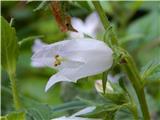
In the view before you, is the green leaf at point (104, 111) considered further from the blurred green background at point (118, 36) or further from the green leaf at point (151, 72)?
the blurred green background at point (118, 36)

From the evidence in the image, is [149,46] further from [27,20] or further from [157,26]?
[27,20]

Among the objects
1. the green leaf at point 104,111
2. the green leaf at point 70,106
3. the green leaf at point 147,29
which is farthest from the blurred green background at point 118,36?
the green leaf at point 104,111

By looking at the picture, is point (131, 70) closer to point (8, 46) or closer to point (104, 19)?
point (104, 19)

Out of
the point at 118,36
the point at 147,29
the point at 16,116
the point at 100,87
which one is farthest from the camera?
the point at 147,29

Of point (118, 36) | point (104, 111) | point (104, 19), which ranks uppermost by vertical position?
point (118, 36)

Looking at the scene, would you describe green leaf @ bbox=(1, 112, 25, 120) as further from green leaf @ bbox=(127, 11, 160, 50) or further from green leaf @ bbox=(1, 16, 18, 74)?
green leaf @ bbox=(127, 11, 160, 50)

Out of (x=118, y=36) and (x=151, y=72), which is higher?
(x=118, y=36)

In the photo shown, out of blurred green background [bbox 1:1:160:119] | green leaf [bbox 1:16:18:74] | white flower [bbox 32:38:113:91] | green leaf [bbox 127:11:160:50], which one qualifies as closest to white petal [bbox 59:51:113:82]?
white flower [bbox 32:38:113:91]

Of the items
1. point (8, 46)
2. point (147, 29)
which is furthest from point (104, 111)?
point (147, 29)
